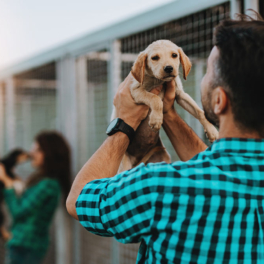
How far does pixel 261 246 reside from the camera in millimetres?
605

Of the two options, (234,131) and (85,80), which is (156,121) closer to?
(234,131)

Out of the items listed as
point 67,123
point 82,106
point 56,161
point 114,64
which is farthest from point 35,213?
point 114,64

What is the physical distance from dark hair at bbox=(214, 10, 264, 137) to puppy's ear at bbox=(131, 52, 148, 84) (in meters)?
0.13

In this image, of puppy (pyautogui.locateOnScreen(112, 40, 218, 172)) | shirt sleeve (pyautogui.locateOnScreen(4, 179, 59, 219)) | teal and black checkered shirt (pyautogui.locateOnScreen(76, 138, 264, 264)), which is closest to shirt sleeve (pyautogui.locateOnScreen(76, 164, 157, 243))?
teal and black checkered shirt (pyautogui.locateOnScreen(76, 138, 264, 264))

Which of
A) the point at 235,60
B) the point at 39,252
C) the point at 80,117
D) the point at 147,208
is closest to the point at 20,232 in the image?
the point at 39,252

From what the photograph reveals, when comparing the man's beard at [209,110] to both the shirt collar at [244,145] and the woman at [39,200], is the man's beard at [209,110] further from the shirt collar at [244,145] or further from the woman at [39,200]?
the woman at [39,200]

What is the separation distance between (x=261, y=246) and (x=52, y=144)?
192cm

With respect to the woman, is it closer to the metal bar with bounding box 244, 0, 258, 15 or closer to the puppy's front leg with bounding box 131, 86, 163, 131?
the metal bar with bounding box 244, 0, 258, 15

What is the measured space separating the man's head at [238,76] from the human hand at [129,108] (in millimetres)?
151

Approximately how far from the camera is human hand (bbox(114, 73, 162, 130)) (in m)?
0.72

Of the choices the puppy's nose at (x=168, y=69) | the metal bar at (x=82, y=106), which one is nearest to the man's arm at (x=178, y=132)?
the puppy's nose at (x=168, y=69)

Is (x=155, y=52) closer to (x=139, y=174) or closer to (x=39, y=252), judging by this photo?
(x=139, y=174)

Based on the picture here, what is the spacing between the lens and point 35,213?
224cm

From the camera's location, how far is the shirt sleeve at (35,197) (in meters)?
2.19
